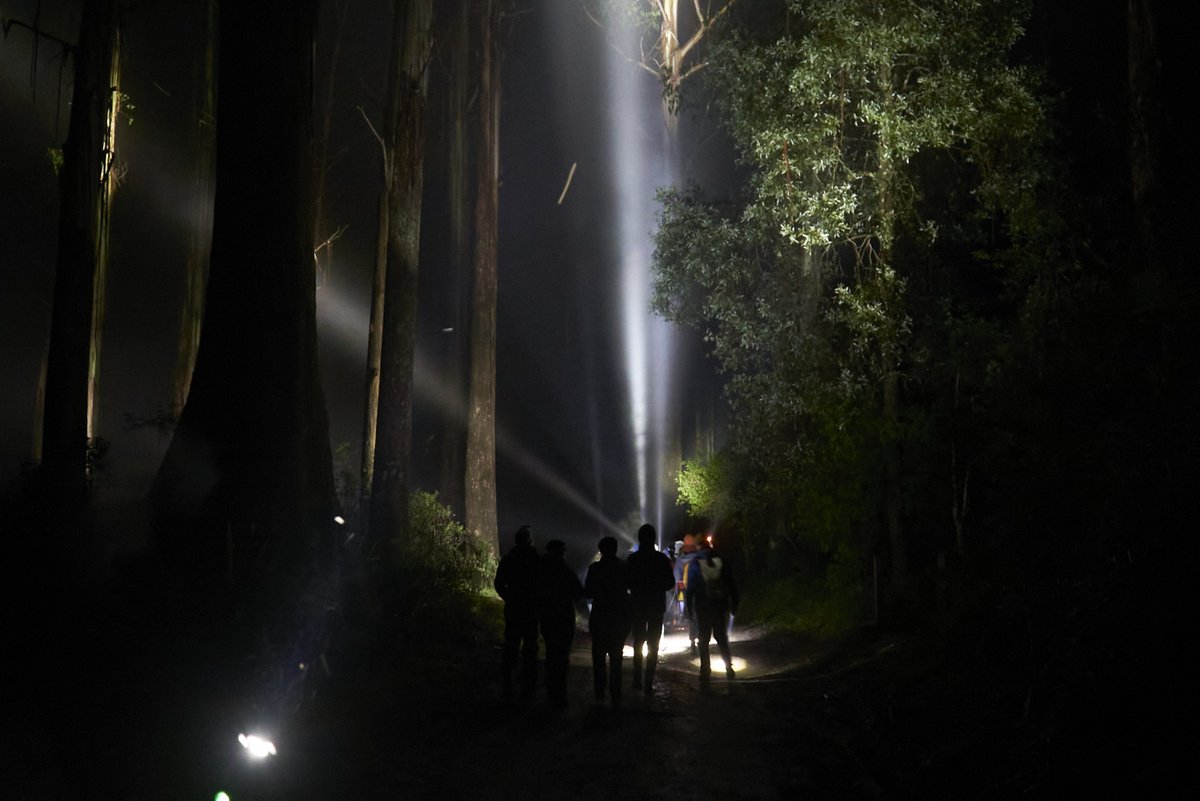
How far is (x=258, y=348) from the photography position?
35.4ft

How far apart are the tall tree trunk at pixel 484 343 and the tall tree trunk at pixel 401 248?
15.5 ft

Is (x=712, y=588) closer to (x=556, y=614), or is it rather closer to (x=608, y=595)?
(x=608, y=595)

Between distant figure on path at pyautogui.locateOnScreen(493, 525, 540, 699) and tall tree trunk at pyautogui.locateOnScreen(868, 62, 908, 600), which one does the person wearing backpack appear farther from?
tall tree trunk at pyautogui.locateOnScreen(868, 62, 908, 600)

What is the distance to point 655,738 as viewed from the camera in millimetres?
8500

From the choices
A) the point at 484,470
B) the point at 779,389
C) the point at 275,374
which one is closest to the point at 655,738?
the point at 275,374

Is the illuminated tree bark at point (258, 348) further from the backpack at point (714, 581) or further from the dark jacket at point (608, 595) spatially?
the backpack at point (714, 581)

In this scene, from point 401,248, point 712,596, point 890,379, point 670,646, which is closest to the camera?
point 712,596

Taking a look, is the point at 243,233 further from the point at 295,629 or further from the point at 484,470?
the point at 484,470

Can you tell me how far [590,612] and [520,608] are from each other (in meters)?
0.74

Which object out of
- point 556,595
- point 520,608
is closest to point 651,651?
point 556,595

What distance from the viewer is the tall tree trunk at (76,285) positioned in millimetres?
12164

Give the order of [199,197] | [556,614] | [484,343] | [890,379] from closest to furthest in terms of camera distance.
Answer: [556,614], [890,379], [199,197], [484,343]

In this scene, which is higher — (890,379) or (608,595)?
(890,379)

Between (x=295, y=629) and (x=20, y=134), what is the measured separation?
24.1 m
